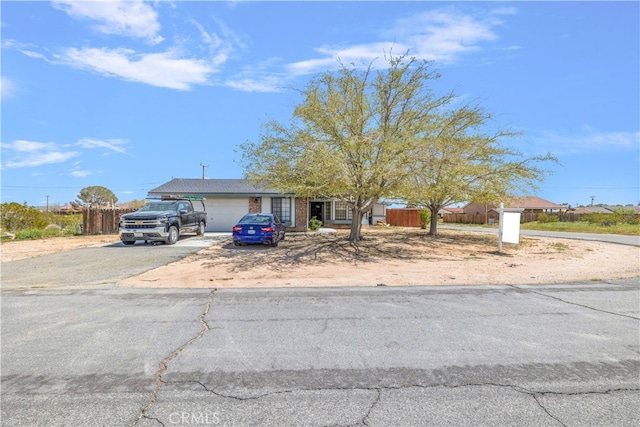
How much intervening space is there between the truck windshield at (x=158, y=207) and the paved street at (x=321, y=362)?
10534 millimetres

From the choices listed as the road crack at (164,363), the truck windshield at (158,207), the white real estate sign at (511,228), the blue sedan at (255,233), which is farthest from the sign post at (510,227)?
the truck windshield at (158,207)

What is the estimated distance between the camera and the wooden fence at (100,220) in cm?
2230

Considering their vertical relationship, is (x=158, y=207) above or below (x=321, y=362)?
above

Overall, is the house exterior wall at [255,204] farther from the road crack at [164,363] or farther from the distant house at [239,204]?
the road crack at [164,363]

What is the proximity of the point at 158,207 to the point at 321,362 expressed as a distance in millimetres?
15194

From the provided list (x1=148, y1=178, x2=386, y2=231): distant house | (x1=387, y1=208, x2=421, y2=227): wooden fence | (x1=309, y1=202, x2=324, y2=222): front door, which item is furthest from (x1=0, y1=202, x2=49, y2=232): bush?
(x1=387, y1=208, x2=421, y2=227): wooden fence

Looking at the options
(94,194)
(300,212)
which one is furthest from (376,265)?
(94,194)

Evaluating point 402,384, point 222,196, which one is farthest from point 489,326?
point 222,196

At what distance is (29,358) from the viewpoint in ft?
13.6

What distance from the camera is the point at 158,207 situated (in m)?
17.0

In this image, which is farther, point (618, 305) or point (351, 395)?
point (618, 305)

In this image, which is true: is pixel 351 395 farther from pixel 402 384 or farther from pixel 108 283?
pixel 108 283

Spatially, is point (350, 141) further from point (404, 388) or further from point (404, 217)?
point (404, 217)

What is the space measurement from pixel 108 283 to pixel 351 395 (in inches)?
291
